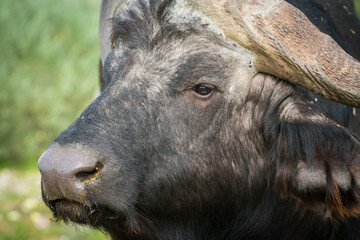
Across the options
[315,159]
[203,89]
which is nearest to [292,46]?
[203,89]

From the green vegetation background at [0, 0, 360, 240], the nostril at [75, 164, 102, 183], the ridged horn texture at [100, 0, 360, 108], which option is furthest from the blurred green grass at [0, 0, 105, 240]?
the ridged horn texture at [100, 0, 360, 108]

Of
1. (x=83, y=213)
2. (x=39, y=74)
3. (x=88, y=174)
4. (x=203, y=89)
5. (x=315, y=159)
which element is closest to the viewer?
(x=88, y=174)

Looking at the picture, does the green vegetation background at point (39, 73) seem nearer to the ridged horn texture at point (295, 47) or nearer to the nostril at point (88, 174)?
the nostril at point (88, 174)

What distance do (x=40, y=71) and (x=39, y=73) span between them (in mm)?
66

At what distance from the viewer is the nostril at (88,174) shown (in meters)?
3.91

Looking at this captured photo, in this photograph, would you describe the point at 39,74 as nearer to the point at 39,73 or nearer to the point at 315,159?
the point at 39,73

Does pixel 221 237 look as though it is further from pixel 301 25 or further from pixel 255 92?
pixel 301 25

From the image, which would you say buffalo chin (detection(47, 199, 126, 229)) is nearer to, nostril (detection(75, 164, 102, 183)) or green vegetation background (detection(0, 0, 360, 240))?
nostril (detection(75, 164, 102, 183))

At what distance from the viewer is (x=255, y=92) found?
4.58m

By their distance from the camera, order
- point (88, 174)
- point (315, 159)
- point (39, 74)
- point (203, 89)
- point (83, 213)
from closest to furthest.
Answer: point (88, 174), point (83, 213), point (315, 159), point (203, 89), point (39, 74)

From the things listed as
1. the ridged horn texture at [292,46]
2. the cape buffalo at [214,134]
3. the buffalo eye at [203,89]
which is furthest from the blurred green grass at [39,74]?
the ridged horn texture at [292,46]

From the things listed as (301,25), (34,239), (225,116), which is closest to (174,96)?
(225,116)

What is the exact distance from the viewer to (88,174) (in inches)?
156

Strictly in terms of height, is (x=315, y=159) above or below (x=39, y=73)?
below
